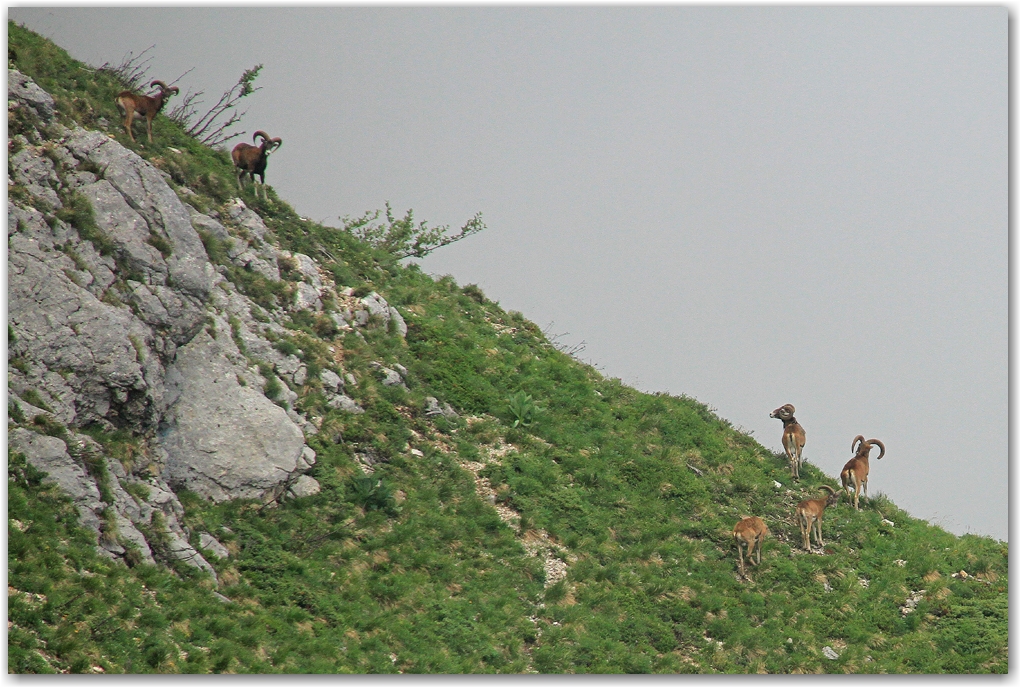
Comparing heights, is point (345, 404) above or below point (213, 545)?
above

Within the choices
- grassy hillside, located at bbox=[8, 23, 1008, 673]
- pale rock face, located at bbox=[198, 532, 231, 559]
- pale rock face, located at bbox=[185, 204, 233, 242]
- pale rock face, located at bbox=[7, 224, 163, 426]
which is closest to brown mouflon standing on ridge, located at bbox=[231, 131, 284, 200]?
grassy hillside, located at bbox=[8, 23, 1008, 673]

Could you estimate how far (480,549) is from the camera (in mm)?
18484

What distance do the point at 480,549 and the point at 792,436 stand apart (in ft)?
36.0

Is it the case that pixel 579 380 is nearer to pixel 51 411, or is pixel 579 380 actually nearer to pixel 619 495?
pixel 619 495

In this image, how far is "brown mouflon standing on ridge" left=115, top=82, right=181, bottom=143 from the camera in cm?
2155

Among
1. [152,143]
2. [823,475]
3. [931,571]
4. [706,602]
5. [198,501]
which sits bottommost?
[198,501]

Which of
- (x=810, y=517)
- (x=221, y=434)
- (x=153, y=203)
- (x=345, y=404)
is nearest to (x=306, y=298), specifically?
(x=345, y=404)

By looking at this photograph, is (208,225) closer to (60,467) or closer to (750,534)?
(60,467)

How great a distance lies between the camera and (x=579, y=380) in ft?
86.2

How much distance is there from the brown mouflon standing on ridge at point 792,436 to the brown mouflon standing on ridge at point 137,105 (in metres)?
18.4

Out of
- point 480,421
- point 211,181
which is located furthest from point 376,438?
point 211,181

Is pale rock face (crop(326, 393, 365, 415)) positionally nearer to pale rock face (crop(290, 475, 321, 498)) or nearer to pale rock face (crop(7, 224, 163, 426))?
pale rock face (crop(290, 475, 321, 498))

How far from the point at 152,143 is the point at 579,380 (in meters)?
13.5

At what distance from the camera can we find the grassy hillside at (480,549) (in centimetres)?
1248
